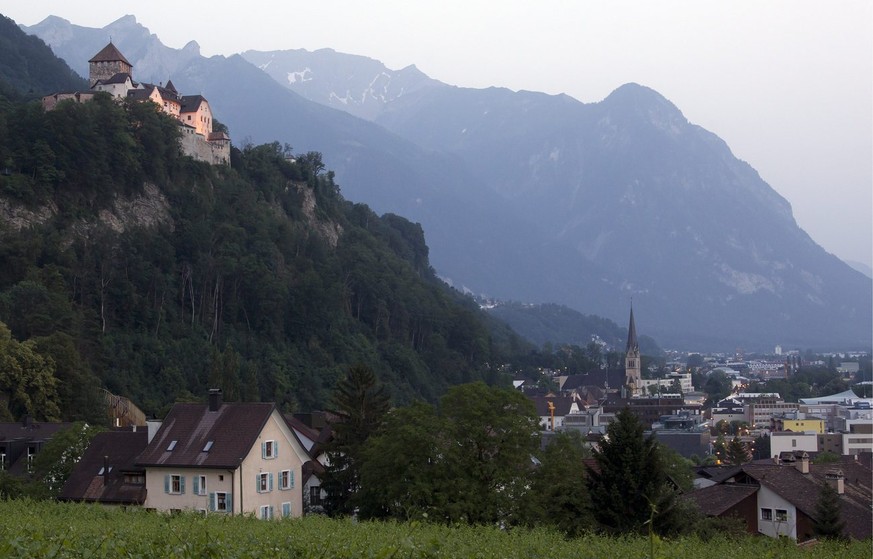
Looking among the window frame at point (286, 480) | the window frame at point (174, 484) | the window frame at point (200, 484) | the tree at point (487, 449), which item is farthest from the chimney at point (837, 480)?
the window frame at point (174, 484)

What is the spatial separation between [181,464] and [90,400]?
111ft

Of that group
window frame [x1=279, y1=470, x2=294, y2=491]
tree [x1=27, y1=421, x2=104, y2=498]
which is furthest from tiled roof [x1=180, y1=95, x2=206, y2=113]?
window frame [x1=279, y1=470, x2=294, y2=491]

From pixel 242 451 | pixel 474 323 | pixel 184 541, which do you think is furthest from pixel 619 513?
pixel 474 323

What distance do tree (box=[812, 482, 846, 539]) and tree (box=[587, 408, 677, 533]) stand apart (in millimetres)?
4979

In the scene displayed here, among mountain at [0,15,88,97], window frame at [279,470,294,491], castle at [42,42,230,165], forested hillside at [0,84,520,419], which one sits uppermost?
mountain at [0,15,88,97]

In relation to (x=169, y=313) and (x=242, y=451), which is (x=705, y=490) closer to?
(x=242, y=451)

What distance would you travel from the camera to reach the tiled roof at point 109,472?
4206cm

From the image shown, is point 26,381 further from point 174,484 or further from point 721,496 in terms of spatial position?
point 721,496

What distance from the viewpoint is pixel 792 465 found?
150 ft

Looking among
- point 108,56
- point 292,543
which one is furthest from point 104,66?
point 292,543

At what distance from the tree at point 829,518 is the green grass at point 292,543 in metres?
6.86

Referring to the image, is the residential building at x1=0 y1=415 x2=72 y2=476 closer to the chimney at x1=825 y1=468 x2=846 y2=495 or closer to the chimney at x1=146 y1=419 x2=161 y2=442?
the chimney at x1=146 y1=419 x2=161 y2=442

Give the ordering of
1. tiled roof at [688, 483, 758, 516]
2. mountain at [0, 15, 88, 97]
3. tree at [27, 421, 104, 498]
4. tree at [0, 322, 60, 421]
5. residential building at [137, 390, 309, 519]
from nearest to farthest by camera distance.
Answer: tiled roof at [688, 483, 758, 516] < residential building at [137, 390, 309, 519] < tree at [27, 421, 104, 498] < tree at [0, 322, 60, 421] < mountain at [0, 15, 88, 97]

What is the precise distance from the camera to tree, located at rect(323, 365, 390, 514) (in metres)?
44.5
